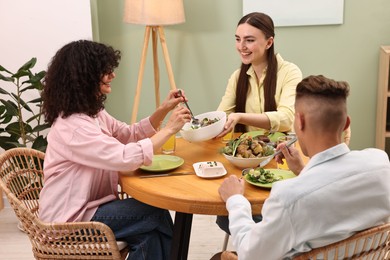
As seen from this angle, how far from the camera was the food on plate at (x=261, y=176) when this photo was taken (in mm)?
1783

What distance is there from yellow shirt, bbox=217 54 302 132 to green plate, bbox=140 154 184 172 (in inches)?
23.7

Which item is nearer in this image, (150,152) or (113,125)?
(150,152)

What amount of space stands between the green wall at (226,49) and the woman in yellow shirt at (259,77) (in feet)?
3.53

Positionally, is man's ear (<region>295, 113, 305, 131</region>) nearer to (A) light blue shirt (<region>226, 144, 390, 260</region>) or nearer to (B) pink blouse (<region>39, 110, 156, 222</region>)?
(A) light blue shirt (<region>226, 144, 390, 260</region>)

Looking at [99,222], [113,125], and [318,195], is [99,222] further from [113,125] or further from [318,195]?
[318,195]

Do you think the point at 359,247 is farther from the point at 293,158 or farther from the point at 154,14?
the point at 154,14

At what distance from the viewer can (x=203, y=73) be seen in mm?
3914

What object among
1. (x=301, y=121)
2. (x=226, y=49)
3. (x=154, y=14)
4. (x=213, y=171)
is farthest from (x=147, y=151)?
(x=226, y=49)

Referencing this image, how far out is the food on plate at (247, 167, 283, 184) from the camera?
178 cm

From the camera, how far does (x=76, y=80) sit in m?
1.98

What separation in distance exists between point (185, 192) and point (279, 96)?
1082 mm

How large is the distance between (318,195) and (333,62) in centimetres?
270

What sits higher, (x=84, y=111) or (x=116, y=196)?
(x=84, y=111)

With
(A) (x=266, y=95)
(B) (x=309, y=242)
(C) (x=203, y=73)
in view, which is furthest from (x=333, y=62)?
(B) (x=309, y=242)
